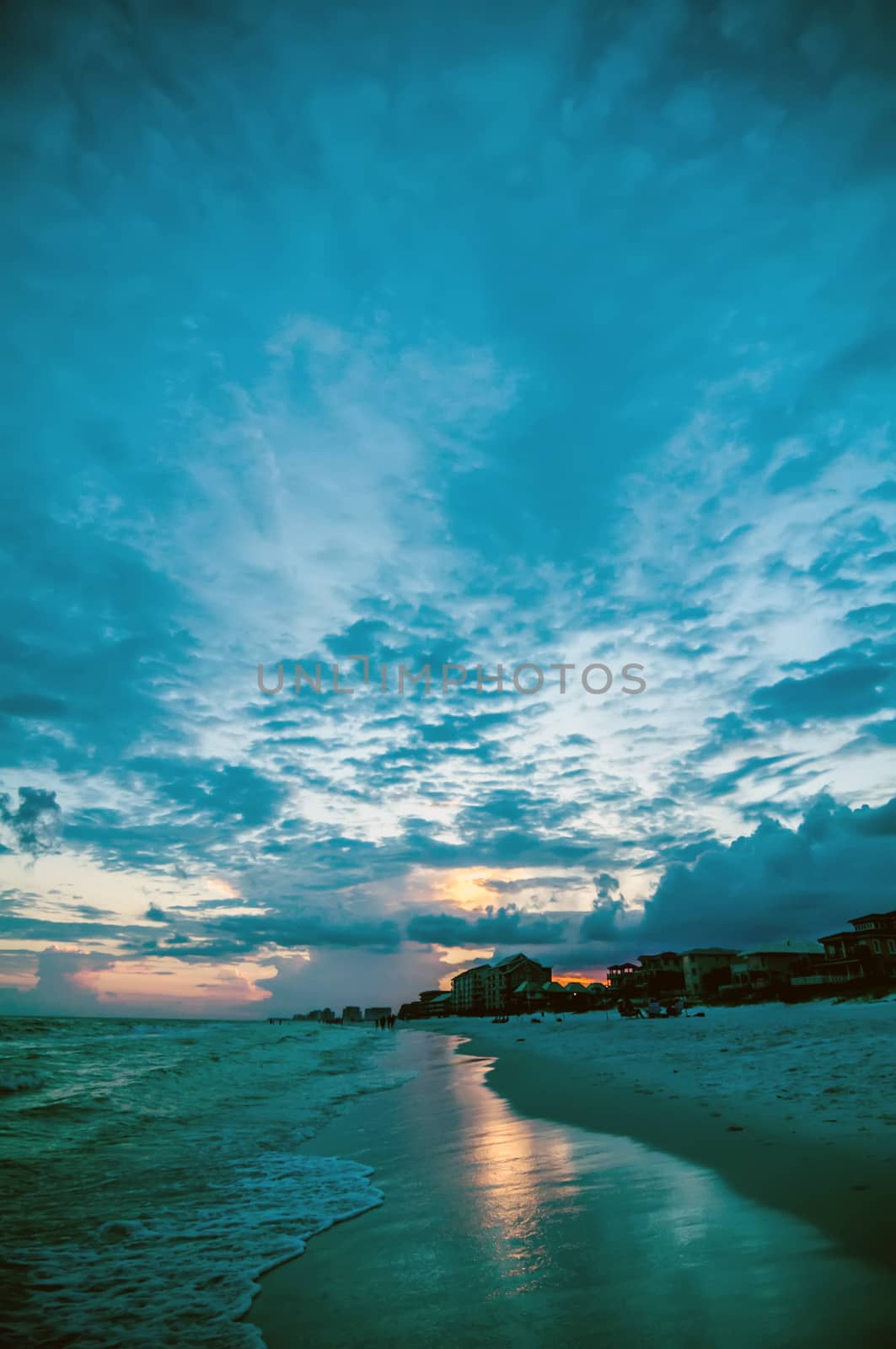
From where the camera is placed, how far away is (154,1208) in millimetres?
8211

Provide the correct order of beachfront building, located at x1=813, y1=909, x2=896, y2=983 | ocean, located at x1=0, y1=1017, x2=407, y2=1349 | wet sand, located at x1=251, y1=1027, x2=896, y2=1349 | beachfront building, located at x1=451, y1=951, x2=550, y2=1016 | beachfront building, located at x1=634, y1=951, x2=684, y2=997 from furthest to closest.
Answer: beachfront building, located at x1=451, y1=951, x2=550, y2=1016
beachfront building, located at x1=634, y1=951, x2=684, y2=997
beachfront building, located at x1=813, y1=909, x2=896, y2=983
ocean, located at x1=0, y1=1017, x2=407, y2=1349
wet sand, located at x1=251, y1=1027, x2=896, y2=1349

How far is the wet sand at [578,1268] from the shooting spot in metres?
4.08

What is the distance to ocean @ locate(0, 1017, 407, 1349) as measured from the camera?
5.28 meters

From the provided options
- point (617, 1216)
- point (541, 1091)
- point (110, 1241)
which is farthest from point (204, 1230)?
point (541, 1091)

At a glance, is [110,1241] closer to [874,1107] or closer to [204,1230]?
[204,1230]

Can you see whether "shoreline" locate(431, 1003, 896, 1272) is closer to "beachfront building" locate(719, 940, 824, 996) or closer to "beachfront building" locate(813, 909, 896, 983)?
"beachfront building" locate(813, 909, 896, 983)

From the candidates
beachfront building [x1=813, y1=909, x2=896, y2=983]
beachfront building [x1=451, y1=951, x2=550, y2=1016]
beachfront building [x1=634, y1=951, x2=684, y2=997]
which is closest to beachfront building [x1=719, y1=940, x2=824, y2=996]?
beachfront building [x1=813, y1=909, x2=896, y2=983]

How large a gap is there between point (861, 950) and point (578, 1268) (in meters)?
95.4

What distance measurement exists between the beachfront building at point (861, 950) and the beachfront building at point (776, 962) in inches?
75.1

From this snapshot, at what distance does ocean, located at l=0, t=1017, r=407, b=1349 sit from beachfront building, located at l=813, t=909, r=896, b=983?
80.8m

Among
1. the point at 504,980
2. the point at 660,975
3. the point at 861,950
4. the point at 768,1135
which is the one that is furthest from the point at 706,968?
the point at 768,1135

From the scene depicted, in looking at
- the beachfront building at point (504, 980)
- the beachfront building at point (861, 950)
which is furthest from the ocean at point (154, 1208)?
the beachfront building at point (504, 980)

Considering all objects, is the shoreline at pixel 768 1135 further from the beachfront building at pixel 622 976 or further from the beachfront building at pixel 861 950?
the beachfront building at pixel 622 976

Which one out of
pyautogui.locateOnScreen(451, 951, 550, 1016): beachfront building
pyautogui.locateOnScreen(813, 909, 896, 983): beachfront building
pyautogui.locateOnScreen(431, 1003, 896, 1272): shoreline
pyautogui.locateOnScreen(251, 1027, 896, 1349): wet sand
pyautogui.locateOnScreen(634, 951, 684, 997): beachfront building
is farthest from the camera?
pyautogui.locateOnScreen(451, 951, 550, 1016): beachfront building
